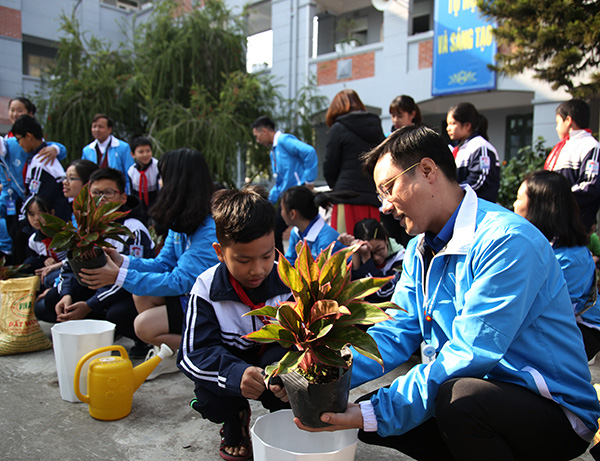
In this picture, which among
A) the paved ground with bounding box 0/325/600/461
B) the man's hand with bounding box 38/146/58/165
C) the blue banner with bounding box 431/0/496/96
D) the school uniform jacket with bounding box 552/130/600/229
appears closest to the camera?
the paved ground with bounding box 0/325/600/461

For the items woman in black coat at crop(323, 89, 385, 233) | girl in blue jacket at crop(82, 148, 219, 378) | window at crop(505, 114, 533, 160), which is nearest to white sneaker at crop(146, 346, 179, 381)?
girl in blue jacket at crop(82, 148, 219, 378)

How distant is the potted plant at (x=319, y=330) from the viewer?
132 centimetres

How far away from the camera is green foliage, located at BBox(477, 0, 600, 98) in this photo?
15.7ft

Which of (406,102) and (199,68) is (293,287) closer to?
(406,102)

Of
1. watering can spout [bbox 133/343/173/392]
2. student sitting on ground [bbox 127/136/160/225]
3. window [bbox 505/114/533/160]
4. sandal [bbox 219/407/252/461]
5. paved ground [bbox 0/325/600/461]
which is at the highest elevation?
window [bbox 505/114/533/160]

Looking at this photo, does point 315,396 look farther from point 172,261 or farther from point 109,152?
point 109,152

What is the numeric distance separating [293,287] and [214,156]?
738cm

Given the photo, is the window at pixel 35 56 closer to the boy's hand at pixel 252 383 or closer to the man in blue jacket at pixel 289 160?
the man in blue jacket at pixel 289 160

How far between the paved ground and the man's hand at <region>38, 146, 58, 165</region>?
104 inches

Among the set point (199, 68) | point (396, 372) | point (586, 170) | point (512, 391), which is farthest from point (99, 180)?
point (199, 68)

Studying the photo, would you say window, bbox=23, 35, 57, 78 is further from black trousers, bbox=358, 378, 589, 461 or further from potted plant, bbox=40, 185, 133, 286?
black trousers, bbox=358, 378, 589, 461

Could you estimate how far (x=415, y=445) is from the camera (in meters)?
1.72

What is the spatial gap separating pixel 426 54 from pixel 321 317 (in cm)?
959

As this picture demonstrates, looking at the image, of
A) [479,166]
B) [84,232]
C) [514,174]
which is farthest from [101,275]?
[514,174]
